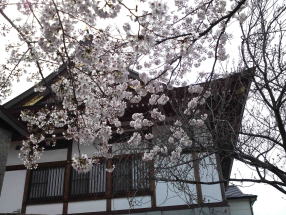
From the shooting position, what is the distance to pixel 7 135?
958cm

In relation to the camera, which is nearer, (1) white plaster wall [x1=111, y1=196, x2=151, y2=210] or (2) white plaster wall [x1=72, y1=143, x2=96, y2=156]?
(1) white plaster wall [x1=111, y1=196, x2=151, y2=210]

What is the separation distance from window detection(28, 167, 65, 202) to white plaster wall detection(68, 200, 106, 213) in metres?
0.50

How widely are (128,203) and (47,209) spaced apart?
2.34 meters

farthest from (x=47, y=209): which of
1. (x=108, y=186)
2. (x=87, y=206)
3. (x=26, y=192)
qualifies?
(x=108, y=186)

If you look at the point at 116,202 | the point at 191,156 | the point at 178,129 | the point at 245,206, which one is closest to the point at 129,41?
the point at 178,129

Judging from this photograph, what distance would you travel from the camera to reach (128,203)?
898cm

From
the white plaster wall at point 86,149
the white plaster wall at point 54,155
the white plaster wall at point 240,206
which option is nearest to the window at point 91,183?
the white plaster wall at point 86,149

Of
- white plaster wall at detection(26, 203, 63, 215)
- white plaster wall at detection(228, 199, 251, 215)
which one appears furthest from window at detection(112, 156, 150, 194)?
white plaster wall at detection(228, 199, 251, 215)

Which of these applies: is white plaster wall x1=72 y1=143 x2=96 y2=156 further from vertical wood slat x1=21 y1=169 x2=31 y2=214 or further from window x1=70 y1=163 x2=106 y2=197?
vertical wood slat x1=21 y1=169 x2=31 y2=214

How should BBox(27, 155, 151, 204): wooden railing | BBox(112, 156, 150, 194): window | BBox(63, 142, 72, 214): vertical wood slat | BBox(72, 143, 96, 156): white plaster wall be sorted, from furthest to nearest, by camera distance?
BBox(72, 143, 96, 156): white plaster wall < BBox(63, 142, 72, 214): vertical wood slat < BBox(27, 155, 151, 204): wooden railing < BBox(112, 156, 150, 194): window

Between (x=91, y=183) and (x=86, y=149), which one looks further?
(x=86, y=149)

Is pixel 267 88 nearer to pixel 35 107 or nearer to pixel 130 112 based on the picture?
pixel 130 112

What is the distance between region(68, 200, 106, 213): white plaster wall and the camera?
9188mm

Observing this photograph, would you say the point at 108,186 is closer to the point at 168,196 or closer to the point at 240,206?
the point at 168,196
